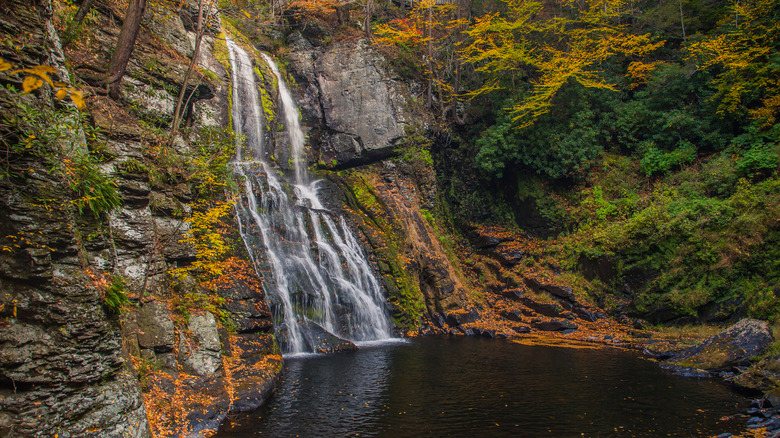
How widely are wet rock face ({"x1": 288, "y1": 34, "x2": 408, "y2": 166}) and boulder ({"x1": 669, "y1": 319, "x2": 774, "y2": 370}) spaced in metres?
13.6

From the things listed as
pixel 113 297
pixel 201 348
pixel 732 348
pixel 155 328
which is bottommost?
pixel 732 348

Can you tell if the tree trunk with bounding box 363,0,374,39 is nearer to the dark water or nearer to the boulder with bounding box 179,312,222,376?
the dark water

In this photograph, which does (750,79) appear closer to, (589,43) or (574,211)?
(589,43)

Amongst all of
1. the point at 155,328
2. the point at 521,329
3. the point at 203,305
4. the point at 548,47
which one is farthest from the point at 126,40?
the point at 548,47

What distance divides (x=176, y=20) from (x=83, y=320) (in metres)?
9.85

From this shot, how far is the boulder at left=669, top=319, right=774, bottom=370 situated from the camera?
28.0 ft

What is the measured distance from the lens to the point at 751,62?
1425 centimetres

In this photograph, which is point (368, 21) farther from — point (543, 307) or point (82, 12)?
point (543, 307)

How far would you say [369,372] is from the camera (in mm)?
9023

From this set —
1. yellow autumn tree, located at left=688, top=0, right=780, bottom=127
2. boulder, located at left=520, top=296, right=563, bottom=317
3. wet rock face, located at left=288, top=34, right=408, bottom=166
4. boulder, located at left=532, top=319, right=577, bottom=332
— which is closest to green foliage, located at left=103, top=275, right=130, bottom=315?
boulder, located at left=532, top=319, right=577, bottom=332

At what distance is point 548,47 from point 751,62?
24.6ft

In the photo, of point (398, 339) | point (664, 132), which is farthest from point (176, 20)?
point (664, 132)

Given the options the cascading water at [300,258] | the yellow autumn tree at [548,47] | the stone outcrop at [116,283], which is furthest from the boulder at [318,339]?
the yellow autumn tree at [548,47]

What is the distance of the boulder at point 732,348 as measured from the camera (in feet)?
28.0
